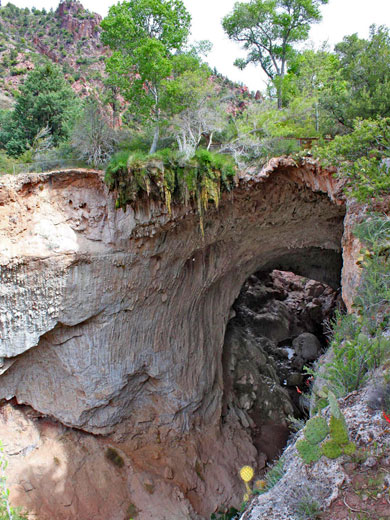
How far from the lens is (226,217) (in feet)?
30.1

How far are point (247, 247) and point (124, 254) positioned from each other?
4.17 m

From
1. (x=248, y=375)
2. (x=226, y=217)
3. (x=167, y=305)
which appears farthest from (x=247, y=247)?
(x=248, y=375)

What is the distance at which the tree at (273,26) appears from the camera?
1455cm

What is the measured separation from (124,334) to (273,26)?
15050 millimetres

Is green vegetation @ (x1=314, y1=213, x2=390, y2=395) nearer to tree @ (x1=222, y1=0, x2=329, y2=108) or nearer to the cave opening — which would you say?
the cave opening

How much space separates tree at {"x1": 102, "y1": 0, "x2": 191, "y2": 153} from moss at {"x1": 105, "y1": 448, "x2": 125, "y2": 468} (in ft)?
27.3

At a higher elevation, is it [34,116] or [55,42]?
[55,42]

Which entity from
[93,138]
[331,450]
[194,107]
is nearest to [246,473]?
[331,450]

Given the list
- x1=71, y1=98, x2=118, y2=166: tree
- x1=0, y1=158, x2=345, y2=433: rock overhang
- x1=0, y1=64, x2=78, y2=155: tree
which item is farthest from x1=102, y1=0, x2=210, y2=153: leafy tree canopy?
x1=0, y1=64, x2=78, y2=155: tree

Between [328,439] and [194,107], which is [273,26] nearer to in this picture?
[194,107]

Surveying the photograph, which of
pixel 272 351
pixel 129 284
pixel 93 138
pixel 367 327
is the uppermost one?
pixel 93 138

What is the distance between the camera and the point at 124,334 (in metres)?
8.95


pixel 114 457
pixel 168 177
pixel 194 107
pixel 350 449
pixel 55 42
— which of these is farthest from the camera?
pixel 55 42

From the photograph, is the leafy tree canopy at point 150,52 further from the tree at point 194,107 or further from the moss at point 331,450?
the moss at point 331,450
